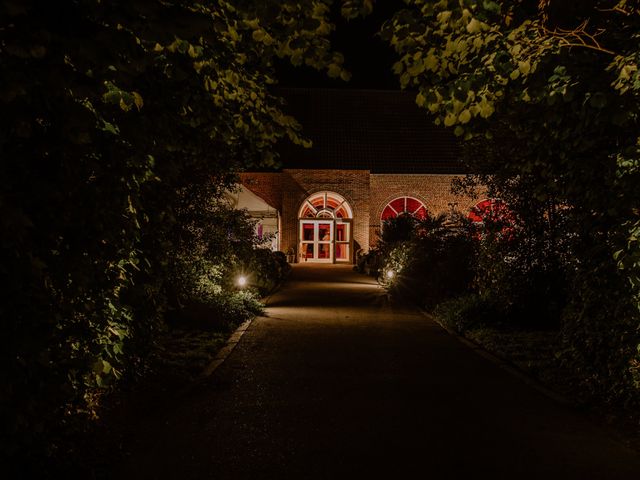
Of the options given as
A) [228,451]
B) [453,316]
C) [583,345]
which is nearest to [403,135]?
[453,316]

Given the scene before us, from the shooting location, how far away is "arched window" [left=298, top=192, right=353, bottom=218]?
107 feet

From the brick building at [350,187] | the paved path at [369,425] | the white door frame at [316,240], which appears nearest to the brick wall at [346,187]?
the brick building at [350,187]

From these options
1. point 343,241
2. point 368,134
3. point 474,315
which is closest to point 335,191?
point 343,241

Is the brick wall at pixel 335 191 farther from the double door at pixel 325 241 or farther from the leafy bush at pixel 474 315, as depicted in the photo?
the leafy bush at pixel 474 315

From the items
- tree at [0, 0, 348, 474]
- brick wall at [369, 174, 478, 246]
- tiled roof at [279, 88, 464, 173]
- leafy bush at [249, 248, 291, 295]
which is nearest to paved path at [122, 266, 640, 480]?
tree at [0, 0, 348, 474]

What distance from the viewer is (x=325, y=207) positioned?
32938mm

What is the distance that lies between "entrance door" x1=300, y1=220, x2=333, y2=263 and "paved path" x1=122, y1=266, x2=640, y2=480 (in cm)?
2235

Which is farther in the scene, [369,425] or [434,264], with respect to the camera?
[434,264]

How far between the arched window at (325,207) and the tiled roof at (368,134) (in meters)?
1.53

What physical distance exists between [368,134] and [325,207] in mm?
5160

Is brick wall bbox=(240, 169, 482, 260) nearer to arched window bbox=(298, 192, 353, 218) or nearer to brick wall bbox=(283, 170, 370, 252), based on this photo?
brick wall bbox=(283, 170, 370, 252)

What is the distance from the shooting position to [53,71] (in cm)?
321

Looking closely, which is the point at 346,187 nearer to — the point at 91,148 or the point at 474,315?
the point at 474,315

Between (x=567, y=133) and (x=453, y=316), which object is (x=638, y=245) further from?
(x=453, y=316)
